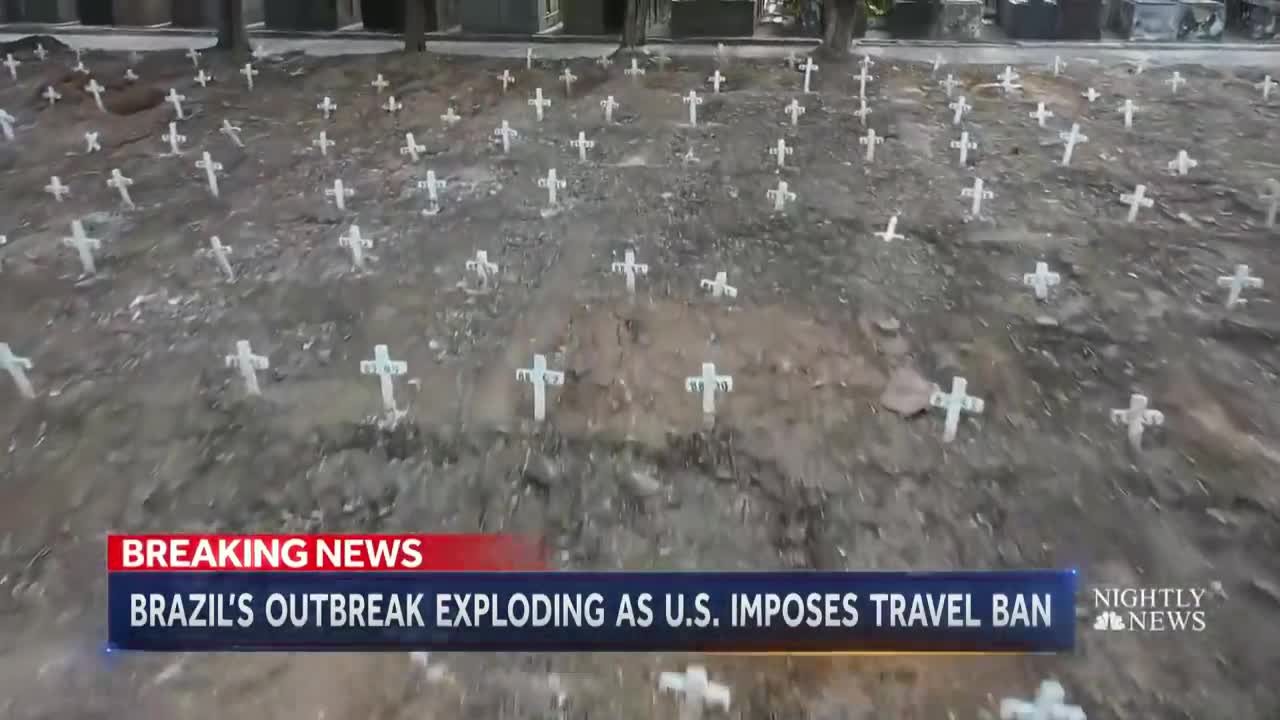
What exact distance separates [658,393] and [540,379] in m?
0.77

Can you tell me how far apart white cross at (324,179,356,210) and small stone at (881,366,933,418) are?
5.29 metres

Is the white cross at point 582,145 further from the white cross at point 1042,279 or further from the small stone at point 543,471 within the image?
the small stone at point 543,471

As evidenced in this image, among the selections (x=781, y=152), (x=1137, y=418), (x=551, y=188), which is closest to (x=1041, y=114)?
(x=781, y=152)

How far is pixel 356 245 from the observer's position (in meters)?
7.06

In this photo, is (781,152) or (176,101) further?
(176,101)

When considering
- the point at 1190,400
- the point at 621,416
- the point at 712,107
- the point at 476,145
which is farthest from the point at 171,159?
the point at 1190,400

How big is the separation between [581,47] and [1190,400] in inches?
578

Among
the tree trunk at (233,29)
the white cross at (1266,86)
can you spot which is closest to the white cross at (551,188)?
the tree trunk at (233,29)

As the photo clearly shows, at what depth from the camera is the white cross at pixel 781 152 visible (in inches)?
379

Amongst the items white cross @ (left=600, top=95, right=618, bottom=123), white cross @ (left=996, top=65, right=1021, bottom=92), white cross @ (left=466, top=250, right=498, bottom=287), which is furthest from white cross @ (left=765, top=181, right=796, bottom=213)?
white cross @ (left=996, top=65, right=1021, bottom=92)

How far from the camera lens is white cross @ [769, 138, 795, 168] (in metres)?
9.62

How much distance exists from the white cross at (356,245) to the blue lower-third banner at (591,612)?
403 cm

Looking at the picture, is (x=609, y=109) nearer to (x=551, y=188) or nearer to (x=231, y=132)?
(x=551, y=188)

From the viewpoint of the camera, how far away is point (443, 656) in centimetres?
341
